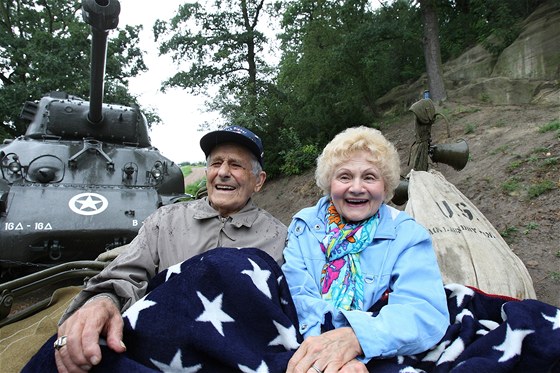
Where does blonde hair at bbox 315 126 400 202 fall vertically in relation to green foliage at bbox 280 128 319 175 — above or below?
below

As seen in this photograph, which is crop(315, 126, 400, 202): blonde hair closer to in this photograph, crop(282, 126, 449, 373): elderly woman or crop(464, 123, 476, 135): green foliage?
crop(282, 126, 449, 373): elderly woman

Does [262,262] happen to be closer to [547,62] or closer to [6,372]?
[6,372]

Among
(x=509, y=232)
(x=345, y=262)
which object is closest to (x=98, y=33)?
(x=345, y=262)

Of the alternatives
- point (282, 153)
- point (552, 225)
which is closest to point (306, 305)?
point (552, 225)

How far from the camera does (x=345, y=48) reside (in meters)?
13.6

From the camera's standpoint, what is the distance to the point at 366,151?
2.19 m

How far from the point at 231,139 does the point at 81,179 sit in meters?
3.08

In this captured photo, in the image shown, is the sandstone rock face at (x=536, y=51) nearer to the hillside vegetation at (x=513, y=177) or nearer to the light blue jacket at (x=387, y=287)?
the hillside vegetation at (x=513, y=177)

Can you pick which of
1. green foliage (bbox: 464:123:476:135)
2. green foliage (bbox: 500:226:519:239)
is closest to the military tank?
green foliage (bbox: 500:226:519:239)

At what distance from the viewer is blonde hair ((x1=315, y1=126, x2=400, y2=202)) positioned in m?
2.19

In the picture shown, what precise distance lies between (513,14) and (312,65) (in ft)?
23.0

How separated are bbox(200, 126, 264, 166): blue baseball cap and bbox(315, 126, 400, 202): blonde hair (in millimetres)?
396

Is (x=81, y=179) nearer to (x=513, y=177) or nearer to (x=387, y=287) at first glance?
(x=387, y=287)

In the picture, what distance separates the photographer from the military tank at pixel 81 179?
4.02m
